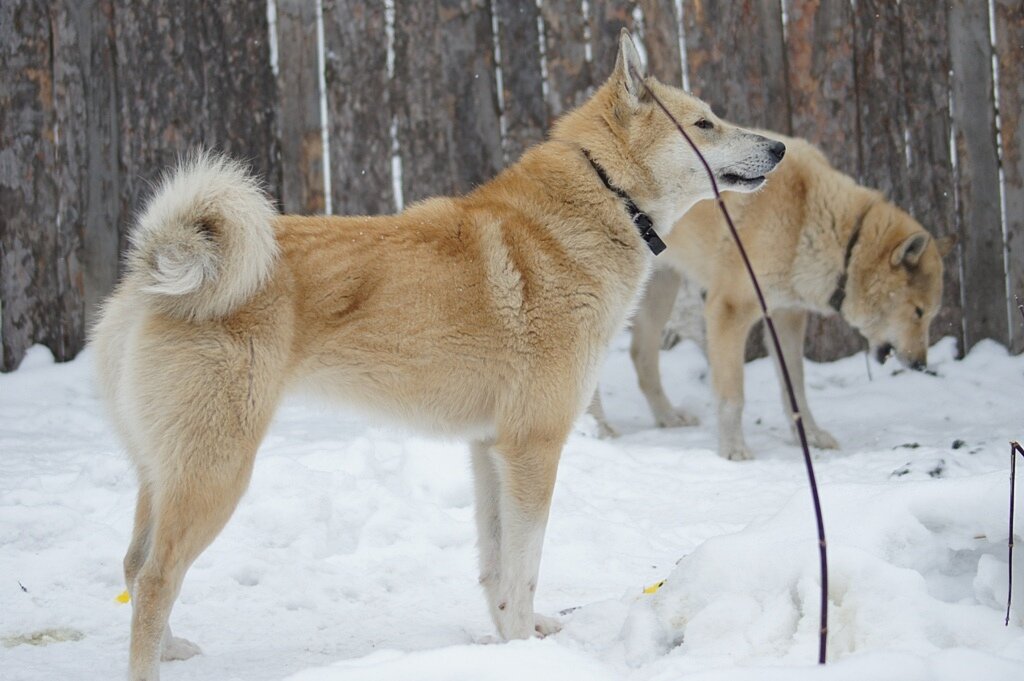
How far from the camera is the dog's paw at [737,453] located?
5.72 m

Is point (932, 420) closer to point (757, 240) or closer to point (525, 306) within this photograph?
point (757, 240)

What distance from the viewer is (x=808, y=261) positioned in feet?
19.4

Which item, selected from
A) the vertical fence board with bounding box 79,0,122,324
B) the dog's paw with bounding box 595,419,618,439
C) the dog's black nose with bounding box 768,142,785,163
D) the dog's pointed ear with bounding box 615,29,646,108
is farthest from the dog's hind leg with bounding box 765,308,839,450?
the vertical fence board with bounding box 79,0,122,324

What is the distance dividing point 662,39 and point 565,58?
62 centimetres

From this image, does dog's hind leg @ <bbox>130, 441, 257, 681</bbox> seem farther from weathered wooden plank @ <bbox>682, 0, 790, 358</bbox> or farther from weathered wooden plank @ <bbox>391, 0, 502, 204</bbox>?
weathered wooden plank @ <bbox>682, 0, 790, 358</bbox>

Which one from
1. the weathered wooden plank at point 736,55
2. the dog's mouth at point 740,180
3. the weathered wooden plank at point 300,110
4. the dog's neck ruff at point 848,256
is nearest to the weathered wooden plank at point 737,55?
the weathered wooden plank at point 736,55

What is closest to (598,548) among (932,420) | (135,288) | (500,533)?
(500,533)

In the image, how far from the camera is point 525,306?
11.0ft

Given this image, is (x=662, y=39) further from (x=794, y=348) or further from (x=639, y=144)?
(x=639, y=144)

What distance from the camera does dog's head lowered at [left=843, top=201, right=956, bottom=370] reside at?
19.5 ft

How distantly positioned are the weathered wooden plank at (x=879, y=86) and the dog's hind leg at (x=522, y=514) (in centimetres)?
432

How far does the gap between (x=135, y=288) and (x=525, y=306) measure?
1175mm

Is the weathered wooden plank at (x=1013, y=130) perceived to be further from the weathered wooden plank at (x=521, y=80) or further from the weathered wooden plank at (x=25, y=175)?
the weathered wooden plank at (x=25, y=175)

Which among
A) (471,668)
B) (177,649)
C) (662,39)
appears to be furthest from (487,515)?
(662,39)
